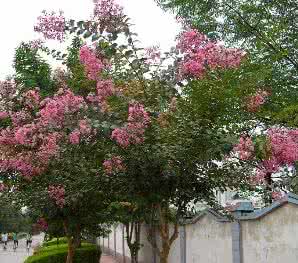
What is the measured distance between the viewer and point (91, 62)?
682cm

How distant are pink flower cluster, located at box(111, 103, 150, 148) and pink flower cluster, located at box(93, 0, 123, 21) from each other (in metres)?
1.13

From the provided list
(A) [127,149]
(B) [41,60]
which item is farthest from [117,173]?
(B) [41,60]

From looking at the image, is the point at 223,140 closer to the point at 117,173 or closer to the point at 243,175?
the point at 243,175

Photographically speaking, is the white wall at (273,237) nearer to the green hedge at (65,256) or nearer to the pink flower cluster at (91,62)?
the pink flower cluster at (91,62)

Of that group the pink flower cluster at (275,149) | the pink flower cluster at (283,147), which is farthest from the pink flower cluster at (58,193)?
the pink flower cluster at (283,147)

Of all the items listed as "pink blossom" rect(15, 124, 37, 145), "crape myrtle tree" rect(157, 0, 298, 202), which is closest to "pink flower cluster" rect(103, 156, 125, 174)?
"pink blossom" rect(15, 124, 37, 145)

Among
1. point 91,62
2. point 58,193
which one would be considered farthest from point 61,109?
point 58,193

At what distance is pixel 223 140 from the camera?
21.4ft

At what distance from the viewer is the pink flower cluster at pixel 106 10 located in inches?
260

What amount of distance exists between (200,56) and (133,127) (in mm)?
1273

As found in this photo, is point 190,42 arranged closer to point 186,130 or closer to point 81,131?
point 186,130

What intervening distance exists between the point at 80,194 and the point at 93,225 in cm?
679

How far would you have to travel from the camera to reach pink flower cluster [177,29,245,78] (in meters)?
6.71

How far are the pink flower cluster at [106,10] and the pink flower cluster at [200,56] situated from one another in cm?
92
